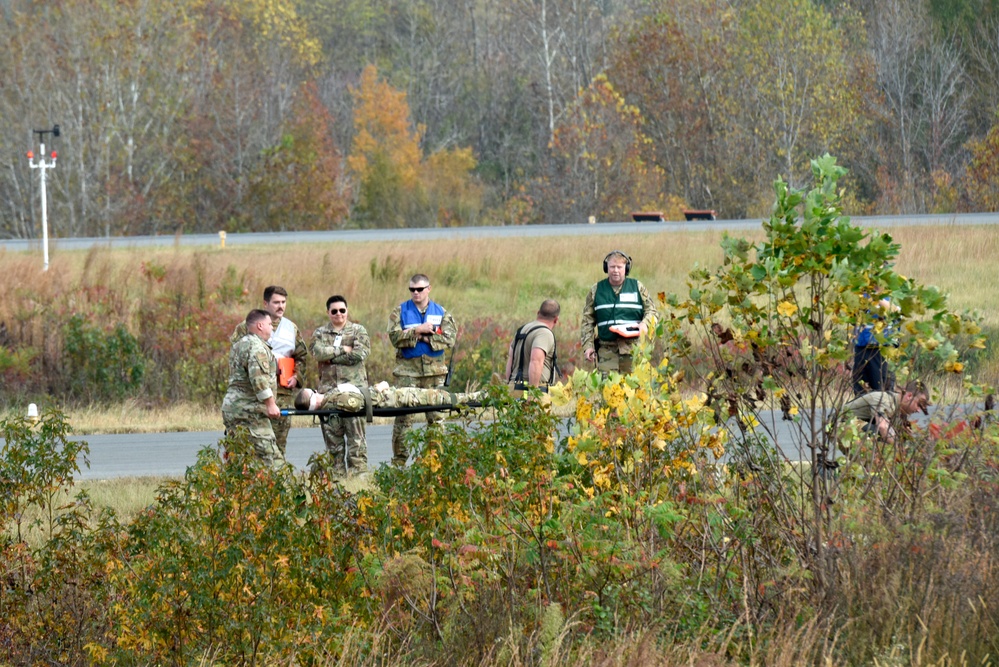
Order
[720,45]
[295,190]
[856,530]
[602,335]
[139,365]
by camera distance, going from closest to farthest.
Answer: [856,530]
[602,335]
[139,365]
[295,190]
[720,45]

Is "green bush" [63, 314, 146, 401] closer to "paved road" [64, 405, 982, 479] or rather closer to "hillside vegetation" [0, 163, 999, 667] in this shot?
"paved road" [64, 405, 982, 479]

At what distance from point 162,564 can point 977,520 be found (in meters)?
3.93

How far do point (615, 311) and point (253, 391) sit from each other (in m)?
3.45

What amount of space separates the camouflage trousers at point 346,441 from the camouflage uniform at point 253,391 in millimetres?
1265

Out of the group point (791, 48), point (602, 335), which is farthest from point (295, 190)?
point (602, 335)

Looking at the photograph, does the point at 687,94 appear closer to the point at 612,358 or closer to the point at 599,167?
the point at 599,167

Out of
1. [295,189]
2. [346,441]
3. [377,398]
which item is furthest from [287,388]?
[295,189]

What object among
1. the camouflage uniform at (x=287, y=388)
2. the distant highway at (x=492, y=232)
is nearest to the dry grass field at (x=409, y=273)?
the distant highway at (x=492, y=232)

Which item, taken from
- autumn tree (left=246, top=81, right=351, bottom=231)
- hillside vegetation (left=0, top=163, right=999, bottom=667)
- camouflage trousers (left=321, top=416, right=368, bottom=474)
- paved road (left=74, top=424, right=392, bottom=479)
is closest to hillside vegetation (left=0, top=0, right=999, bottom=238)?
autumn tree (left=246, top=81, right=351, bottom=231)

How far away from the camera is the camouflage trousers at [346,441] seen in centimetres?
1262

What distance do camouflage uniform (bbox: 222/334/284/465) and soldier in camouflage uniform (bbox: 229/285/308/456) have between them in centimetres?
82

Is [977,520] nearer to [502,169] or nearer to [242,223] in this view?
[242,223]

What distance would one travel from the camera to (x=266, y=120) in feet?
164

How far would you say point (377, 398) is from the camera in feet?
39.9
